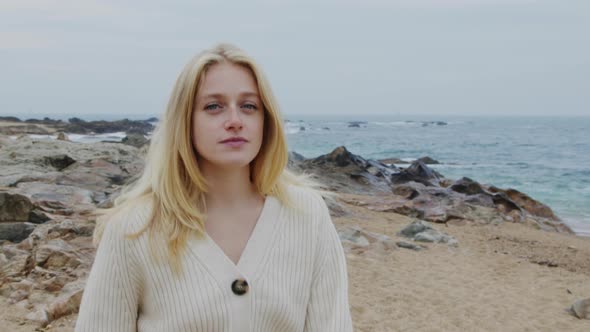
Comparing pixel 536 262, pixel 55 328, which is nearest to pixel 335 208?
pixel 536 262

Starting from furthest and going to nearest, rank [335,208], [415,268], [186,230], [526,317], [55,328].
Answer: [335,208] → [415,268] → [526,317] → [55,328] → [186,230]

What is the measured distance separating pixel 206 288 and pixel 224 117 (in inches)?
21.0

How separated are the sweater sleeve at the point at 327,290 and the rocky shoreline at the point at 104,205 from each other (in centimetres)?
293

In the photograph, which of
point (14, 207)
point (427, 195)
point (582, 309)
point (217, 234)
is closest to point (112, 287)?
point (217, 234)

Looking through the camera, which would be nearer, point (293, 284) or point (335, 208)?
point (293, 284)

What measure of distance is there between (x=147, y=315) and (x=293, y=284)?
0.47m

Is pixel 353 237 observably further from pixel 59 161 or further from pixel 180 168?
pixel 59 161

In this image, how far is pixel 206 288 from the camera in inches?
72.9

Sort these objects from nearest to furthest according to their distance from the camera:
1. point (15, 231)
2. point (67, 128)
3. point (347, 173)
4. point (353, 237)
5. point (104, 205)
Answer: point (15, 231), point (353, 237), point (104, 205), point (347, 173), point (67, 128)

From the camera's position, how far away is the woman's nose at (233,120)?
1900 mm

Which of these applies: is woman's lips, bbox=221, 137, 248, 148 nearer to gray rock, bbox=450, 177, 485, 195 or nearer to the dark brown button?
the dark brown button

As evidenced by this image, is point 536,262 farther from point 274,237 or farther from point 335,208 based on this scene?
point 274,237

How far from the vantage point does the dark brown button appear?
185 centimetres

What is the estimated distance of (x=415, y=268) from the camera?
811cm
